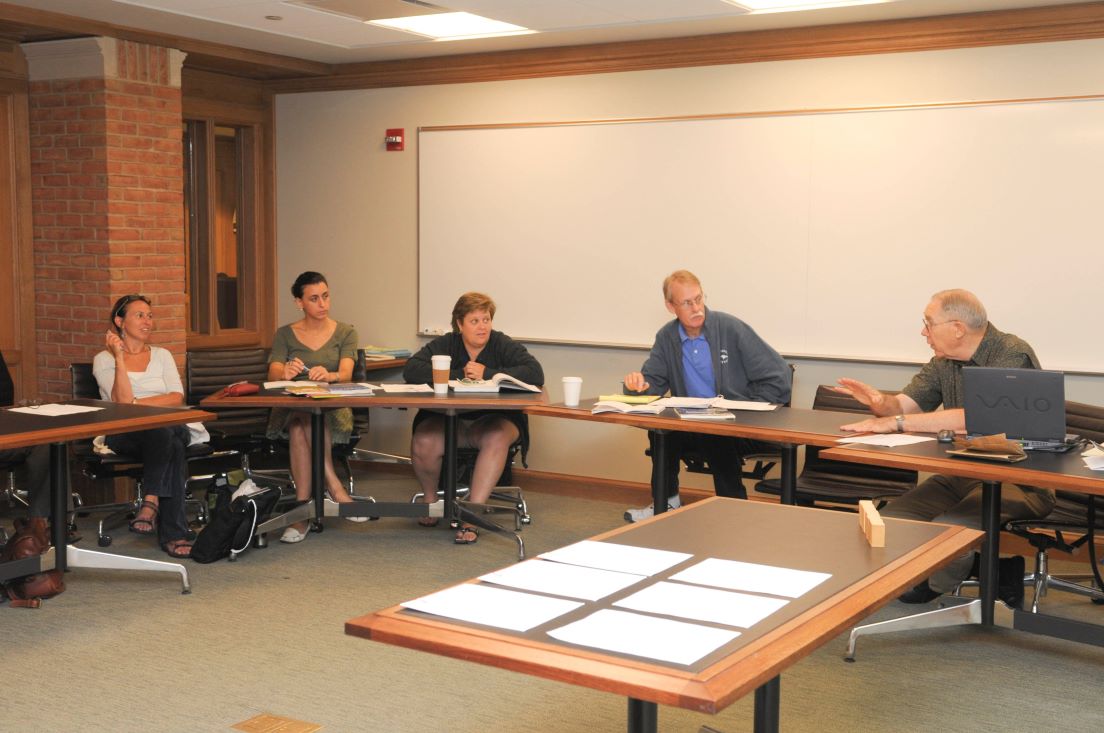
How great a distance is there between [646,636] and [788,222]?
4417 mm

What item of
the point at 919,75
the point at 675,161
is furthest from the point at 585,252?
the point at 919,75

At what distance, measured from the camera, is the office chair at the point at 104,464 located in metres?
5.48

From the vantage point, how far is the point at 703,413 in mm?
4715

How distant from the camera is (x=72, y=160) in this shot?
636cm

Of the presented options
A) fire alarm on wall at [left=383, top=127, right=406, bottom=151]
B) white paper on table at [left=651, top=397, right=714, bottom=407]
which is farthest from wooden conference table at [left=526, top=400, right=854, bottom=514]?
fire alarm on wall at [left=383, top=127, right=406, bottom=151]

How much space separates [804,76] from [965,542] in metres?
3.76

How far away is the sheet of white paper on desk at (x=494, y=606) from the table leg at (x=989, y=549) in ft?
7.17

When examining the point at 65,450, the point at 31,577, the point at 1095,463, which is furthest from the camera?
the point at 65,450

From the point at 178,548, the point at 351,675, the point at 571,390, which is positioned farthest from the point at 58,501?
the point at 571,390

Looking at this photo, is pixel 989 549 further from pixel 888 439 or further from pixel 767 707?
pixel 767 707

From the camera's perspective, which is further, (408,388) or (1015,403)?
(408,388)

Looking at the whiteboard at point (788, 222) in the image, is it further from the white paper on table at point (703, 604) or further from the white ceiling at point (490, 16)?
the white paper on table at point (703, 604)

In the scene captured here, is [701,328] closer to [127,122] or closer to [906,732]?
[906,732]

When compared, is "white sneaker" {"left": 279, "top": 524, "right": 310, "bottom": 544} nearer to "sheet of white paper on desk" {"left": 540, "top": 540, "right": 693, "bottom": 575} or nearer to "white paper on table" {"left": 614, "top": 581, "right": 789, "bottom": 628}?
"sheet of white paper on desk" {"left": 540, "top": 540, "right": 693, "bottom": 575}
